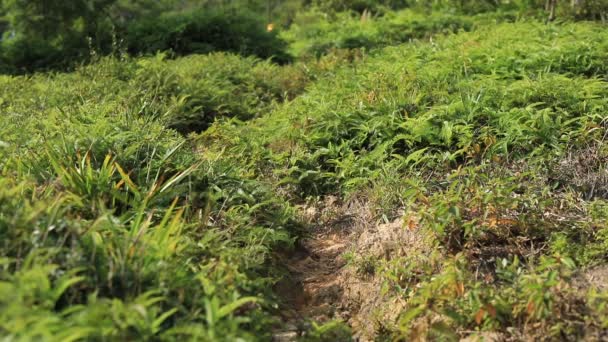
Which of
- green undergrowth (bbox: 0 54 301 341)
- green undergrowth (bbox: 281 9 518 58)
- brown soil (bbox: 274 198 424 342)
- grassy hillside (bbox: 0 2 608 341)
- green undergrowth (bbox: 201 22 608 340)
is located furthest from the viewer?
green undergrowth (bbox: 281 9 518 58)

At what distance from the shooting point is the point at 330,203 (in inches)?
186

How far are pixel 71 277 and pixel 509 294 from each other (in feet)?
7.05

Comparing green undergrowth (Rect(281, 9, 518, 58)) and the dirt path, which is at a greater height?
green undergrowth (Rect(281, 9, 518, 58))

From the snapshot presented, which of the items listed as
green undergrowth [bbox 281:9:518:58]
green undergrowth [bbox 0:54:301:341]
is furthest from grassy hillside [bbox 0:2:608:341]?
green undergrowth [bbox 281:9:518:58]

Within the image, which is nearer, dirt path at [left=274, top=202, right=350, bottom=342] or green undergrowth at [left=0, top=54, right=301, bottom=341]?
green undergrowth at [left=0, top=54, right=301, bottom=341]

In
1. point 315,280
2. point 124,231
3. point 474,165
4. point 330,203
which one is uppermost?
point 124,231

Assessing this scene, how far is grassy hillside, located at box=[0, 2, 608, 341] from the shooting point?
2.72m

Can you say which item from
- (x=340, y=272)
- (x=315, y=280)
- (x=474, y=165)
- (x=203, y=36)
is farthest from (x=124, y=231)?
(x=203, y=36)

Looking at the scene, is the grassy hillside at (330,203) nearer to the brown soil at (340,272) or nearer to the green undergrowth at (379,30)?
the brown soil at (340,272)

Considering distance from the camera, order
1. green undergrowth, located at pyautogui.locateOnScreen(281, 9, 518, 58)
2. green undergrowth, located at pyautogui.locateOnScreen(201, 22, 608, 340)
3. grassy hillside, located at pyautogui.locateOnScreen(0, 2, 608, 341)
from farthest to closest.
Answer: green undergrowth, located at pyautogui.locateOnScreen(281, 9, 518, 58)
green undergrowth, located at pyautogui.locateOnScreen(201, 22, 608, 340)
grassy hillside, located at pyautogui.locateOnScreen(0, 2, 608, 341)

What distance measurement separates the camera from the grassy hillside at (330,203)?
107 inches

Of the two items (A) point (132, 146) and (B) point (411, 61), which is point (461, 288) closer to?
(A) point (132, 146)

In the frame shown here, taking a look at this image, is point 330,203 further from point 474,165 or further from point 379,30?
point 379,30

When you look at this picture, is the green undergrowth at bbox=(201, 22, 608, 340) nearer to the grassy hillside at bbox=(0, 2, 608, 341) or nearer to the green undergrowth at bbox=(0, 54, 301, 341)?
the grassy hillside at bbox=(0, 2, 608, 341)
